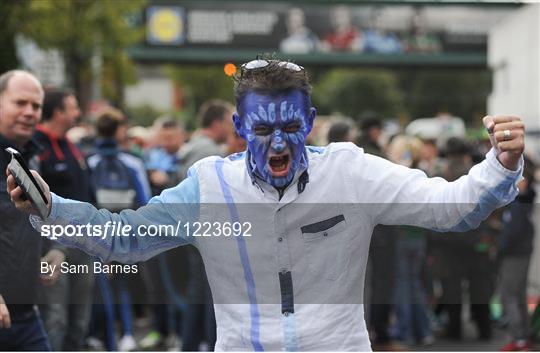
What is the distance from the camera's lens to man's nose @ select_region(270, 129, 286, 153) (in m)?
3.18

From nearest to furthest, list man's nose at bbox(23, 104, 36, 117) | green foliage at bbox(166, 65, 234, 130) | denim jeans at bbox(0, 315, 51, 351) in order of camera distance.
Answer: denim jeans at bbox(0, 315, 51, 351)
man's nose at bbox(23, 104, 36, 117)
green foliage at bbox(166, 65, 234, 130)

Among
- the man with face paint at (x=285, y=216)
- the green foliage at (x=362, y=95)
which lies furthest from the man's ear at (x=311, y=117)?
the green foliage at (x=362, y=95)

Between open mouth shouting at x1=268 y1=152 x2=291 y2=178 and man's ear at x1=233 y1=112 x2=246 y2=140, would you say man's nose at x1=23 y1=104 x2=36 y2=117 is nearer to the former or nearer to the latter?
man's ear at x1=233 y1=112 x2=246 y2=140

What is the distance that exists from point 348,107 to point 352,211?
5961 centimetres

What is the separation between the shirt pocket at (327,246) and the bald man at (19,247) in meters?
1.06

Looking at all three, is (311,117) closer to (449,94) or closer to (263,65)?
(263,65)

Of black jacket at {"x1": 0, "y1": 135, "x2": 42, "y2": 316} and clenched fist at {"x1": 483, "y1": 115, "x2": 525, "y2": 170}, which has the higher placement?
clenched fist at {"x1": 483, "y1": 115, "x2": 525, "y2": 170}

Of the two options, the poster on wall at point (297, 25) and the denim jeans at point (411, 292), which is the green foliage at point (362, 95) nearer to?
the poster on wall at point (297, 25)

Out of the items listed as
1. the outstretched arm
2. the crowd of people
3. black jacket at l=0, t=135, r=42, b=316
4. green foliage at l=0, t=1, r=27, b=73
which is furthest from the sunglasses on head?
green foliage at l=0, t=1, r=27, b=73

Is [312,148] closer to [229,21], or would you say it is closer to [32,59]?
[32,59]

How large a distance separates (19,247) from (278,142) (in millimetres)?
1677

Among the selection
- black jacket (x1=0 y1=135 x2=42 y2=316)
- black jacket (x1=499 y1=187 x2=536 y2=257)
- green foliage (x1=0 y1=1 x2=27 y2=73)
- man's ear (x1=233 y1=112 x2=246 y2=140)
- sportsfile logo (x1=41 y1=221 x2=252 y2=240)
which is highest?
green foliage (x1=0 y1=1 x2=27 y2=73)

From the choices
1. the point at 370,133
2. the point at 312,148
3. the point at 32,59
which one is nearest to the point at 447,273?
the point at 370,133

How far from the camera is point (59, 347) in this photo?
666 centimetres
